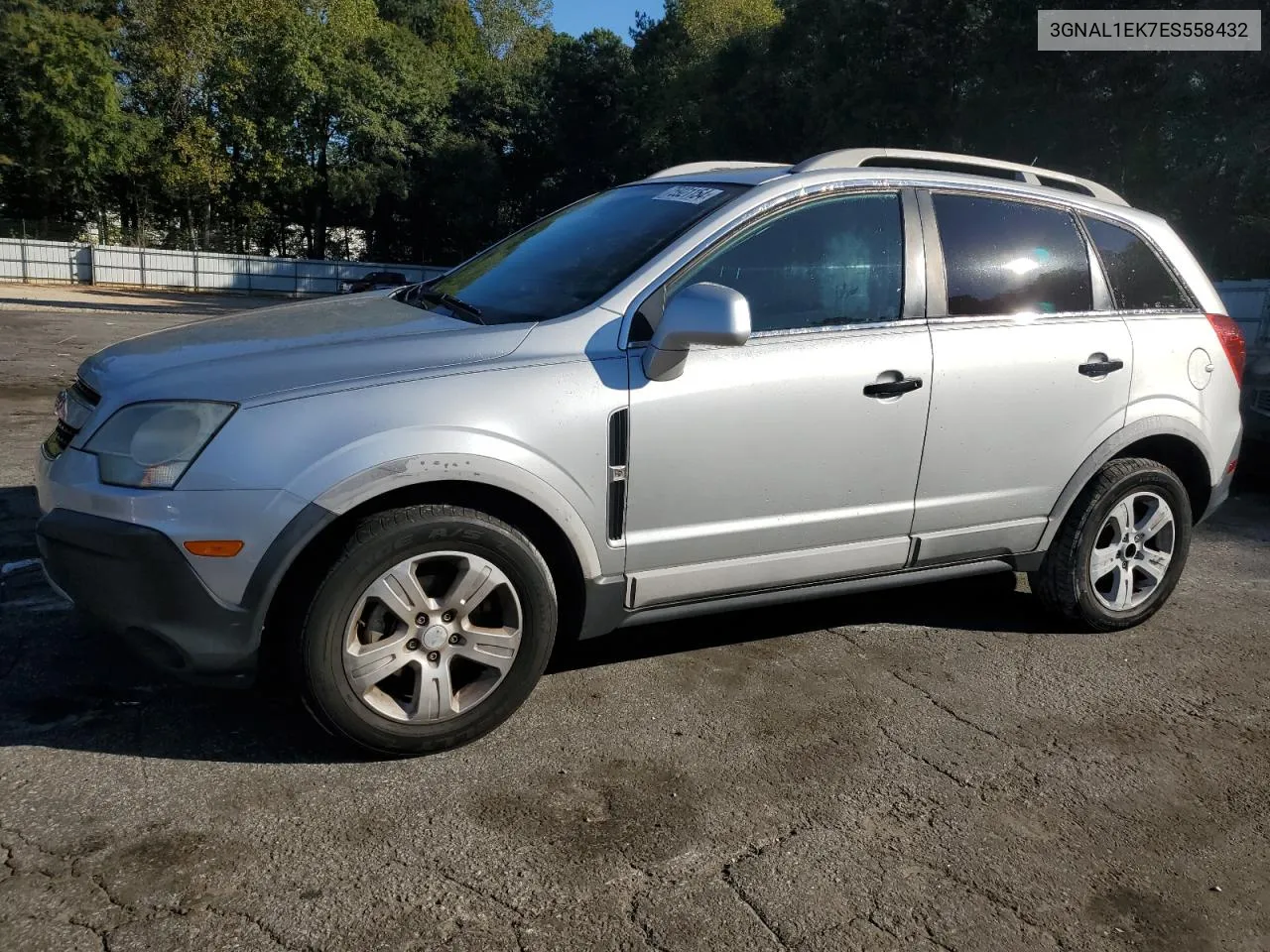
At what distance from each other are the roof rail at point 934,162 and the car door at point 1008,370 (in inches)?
10.5

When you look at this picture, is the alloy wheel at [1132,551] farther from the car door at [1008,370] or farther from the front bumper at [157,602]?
the front bumper at [157,602]

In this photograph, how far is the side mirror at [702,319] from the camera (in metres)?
3.16

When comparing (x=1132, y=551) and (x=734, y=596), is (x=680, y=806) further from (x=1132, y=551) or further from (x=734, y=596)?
(x=1132, y=551)

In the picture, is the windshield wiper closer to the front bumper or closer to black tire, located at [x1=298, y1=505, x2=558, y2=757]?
black tire, located at [x1=298, y1=505, x2=558, y2=757]

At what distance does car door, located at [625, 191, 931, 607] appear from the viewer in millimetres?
3395

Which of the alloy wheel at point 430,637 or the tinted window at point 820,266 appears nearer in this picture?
the alloy wheel at point 430,637

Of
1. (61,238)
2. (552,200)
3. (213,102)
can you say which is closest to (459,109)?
(552,200)

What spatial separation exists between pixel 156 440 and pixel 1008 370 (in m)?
2.94

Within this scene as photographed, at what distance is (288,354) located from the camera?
3135 mm

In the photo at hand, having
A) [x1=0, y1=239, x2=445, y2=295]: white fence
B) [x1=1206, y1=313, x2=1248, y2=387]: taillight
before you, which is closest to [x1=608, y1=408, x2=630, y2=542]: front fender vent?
[x1=1206, y1=313, x2=1248, y2=387]: taillight

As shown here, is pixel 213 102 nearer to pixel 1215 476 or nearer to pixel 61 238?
pixel 61 238

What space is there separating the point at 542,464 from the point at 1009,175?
2.83 meters

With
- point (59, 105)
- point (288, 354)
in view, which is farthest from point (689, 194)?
point (59, 105)

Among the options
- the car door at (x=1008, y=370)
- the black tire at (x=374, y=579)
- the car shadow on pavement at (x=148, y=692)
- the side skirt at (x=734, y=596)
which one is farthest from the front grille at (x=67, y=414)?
the car door at (x=1008, y=370)
